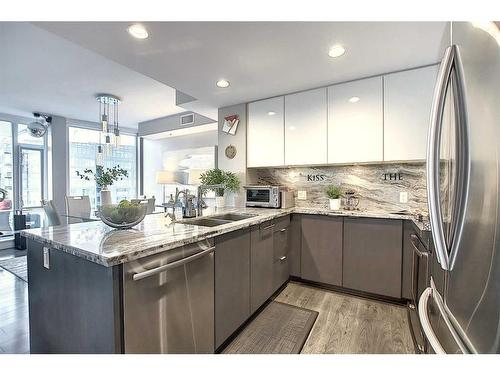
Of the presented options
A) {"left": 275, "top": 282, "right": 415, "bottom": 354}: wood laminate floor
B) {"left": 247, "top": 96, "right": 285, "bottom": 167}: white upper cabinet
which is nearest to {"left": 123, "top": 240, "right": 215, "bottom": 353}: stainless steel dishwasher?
{"left": 275, "top": 282, "right": 415, "bottom": 354}: wood laminate floor

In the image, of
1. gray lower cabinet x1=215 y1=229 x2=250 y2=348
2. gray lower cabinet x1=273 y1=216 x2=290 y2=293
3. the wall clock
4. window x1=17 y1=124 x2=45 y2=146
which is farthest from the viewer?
window x1=17 y1=124 x2=45 y2=146

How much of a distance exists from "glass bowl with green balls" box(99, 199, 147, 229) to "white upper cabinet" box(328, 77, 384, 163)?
214 cm

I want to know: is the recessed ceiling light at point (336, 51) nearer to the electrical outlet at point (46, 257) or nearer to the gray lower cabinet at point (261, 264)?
the gray lower cabinet at point (261, 264)

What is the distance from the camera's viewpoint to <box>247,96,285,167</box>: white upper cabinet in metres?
3.06

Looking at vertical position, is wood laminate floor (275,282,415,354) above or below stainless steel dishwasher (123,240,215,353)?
below

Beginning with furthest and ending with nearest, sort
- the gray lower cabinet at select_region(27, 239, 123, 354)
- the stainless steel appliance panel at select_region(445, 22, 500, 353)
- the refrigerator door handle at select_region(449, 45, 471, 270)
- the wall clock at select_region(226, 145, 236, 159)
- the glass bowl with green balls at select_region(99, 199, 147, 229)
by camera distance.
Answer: the wall clock at select_region(226, 145, 236, 159) → the glass bowl with green balls at select_region(99, 199, 147, 229) → the gray lower cabinet at select_region(27, 239, 123, 354) → the refrigerator door handle at select_region(449, 45, 471, 270) → the stainless steel appliance panel at select_region(445, 22, 500, 353)

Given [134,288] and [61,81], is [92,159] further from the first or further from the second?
[134,288]

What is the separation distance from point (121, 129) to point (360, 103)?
563cm

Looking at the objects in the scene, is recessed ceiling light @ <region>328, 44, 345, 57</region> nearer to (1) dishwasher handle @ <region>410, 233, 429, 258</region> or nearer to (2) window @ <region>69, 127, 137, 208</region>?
(1) dishwasher handle @ <region>410, 233, 429, 258</region>

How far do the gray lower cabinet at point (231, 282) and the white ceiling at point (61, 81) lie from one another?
8.41 feet

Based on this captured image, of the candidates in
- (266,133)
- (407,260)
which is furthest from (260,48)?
(407,260)

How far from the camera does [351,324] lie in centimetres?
201

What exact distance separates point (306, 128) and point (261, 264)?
5.56 ft
